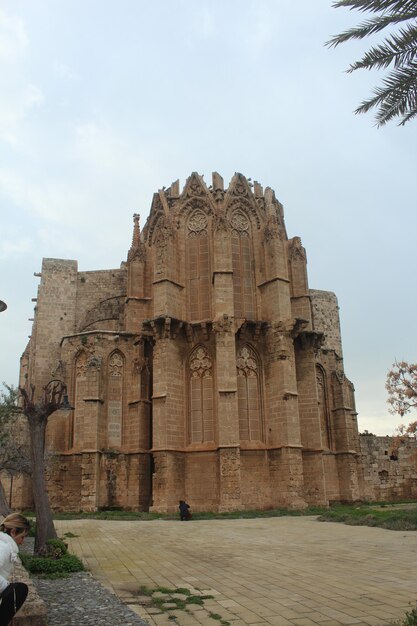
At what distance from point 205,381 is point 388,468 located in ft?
49.7

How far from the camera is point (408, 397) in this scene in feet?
79.3

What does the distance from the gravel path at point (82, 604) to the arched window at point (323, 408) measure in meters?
22.5

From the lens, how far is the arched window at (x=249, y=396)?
2412 centimetres

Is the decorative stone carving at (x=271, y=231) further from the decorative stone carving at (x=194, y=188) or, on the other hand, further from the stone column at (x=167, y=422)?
the stone column at (x=167, y=422)

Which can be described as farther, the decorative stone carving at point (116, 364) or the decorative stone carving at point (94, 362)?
the decorative stone carving at point (116, 364)

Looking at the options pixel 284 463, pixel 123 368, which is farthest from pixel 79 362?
pixel 284 463

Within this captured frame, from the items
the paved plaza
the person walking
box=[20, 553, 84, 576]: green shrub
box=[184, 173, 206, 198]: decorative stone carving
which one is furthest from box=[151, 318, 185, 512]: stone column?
the person walking

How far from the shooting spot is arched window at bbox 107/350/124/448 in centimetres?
2538

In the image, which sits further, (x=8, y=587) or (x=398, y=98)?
(x=398, y=98)

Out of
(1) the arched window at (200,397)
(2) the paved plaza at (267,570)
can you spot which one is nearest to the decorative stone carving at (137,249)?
(1) the arched window at (200,397)

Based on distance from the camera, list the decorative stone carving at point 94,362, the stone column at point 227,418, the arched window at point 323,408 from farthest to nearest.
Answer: the arched window at point 323,408
the decorative stone carving at point 94,362
the stone column at point 227,418

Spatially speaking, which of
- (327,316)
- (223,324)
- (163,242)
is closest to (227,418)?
(223,324)

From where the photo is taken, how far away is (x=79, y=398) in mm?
25844

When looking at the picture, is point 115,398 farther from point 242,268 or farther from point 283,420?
point 242,268
